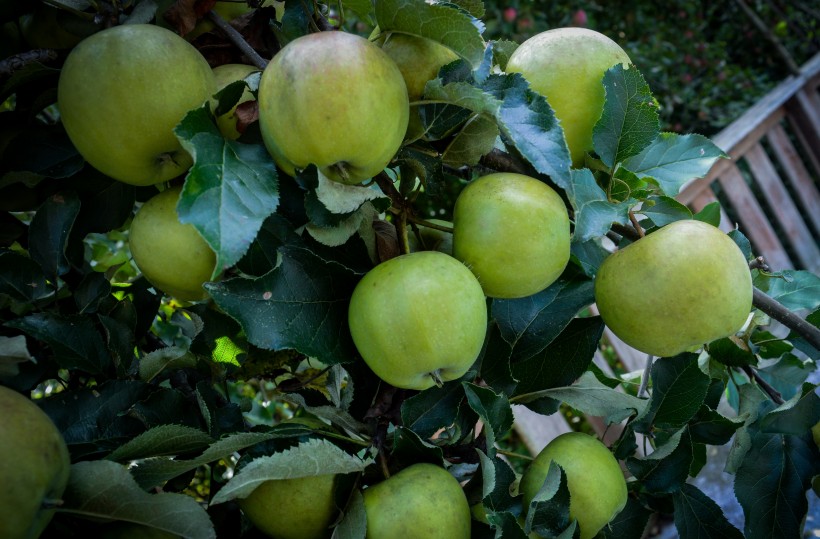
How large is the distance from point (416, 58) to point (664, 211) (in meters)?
0.32

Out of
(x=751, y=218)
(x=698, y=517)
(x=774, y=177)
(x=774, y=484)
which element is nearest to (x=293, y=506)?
(x=698, y=517)

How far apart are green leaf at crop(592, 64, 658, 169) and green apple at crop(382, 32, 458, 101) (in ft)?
0.51

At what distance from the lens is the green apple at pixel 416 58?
2.04ft

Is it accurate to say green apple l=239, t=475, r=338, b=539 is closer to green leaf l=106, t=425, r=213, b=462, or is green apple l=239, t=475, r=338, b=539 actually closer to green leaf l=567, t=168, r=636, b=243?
green leaf l=106, t=425, r=213, b=462

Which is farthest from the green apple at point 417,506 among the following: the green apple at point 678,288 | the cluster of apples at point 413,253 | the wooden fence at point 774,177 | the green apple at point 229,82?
the wooden fence at point 774,177

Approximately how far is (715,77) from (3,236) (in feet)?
16.2

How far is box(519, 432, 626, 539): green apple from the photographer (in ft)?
2.17

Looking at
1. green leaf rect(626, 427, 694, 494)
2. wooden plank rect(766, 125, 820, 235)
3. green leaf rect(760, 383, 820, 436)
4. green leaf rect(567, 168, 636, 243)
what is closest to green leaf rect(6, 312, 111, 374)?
green leaf rect(567, 168, 636, 243)

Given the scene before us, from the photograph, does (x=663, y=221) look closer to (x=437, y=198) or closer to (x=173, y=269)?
(x=437, y=198)

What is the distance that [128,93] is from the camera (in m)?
0.55

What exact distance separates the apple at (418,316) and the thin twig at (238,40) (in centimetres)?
23

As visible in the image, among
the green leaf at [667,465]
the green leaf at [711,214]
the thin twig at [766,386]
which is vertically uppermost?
the green leaf at [711,214]

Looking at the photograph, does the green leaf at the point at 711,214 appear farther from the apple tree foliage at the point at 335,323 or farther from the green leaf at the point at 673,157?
the green leaf at the point at 673,157

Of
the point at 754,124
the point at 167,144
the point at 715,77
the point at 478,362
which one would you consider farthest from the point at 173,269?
the point at 715,77
